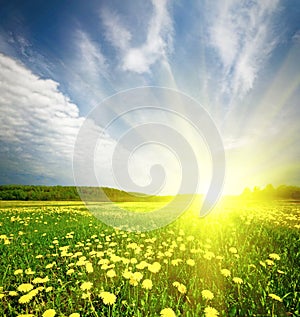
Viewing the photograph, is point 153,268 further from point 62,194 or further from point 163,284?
point 62,194

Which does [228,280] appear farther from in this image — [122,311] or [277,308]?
[122,311]

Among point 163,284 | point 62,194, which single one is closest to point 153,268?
point 163,284

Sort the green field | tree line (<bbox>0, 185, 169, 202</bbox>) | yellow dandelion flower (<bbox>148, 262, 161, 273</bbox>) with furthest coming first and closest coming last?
tree line (<bbox>0, 185, 169, 202</bbox>)
yellow dandelion flower (<bbox>148, 262, 161, 273</bbox>)
the green field

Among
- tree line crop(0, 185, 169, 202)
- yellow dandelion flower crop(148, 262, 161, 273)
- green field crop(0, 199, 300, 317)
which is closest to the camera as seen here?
green field crop(0, 199, 300, 317)

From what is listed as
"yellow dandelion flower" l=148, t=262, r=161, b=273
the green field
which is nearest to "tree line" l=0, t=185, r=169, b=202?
the green field

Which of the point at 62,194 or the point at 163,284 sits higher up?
the point at 62,194

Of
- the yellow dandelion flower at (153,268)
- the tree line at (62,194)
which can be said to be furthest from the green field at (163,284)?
the tree line at (62,194)

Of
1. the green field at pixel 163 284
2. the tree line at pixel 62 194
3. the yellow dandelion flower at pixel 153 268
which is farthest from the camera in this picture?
the tree line at pixel 62 194

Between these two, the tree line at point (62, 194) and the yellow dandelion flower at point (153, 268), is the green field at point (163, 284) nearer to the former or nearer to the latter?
the yellow dandelion flower at point (153, 268)

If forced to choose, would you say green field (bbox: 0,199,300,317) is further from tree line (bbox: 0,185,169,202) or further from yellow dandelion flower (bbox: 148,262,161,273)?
tree line (bbox: 0,185,169,202)

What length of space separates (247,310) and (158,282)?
118cm

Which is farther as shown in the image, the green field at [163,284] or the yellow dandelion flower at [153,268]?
the yellow dandelion flower at [153,268]

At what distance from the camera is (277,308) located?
2.48 metres

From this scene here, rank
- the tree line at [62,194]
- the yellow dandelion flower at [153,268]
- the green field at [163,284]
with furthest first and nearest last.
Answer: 1. the tree line at [62,194]
2. the yellow dandelion flower at [153,268]
3. the green field at [163,284]
